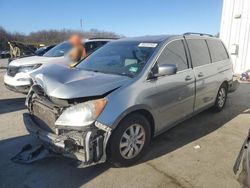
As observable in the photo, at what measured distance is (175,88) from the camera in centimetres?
417

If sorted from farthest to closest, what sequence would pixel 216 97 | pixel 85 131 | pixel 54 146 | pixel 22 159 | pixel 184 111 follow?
pixel 216 97
pixel 184 111
pixel 22 159
pixel 54 146
pixel 85 131

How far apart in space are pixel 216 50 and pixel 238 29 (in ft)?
19.9

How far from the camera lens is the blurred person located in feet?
24.4

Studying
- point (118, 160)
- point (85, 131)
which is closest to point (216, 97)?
point (118, 160)

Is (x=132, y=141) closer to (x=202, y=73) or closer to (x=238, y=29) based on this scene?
(x=202, y=73)

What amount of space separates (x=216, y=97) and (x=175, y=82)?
6.61 ft

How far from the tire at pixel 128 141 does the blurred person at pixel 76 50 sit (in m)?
3.89

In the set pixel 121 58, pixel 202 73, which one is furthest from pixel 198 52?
pixel 121 58

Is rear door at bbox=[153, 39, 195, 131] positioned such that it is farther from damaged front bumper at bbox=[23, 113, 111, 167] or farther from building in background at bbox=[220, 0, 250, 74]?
building in background at bbox=[220, 0, 250, 74]

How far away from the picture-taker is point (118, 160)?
3455 mm

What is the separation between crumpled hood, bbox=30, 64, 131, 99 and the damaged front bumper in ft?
1.39

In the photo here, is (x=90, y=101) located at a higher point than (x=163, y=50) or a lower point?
lower

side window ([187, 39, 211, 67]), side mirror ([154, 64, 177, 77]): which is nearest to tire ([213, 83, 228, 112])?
side window ([187, 39, 211, 67])

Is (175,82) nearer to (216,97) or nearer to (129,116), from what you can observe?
(129,116)
